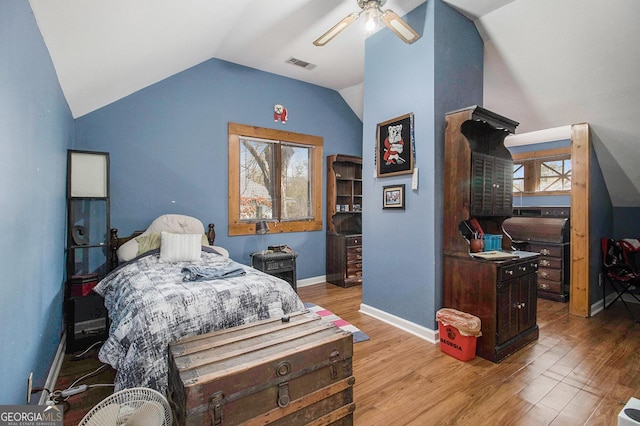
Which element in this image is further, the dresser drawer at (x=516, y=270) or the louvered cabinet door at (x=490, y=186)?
the louvered cabinet door at (x=490, y=186)

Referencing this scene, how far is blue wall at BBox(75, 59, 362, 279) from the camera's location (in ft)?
11.5

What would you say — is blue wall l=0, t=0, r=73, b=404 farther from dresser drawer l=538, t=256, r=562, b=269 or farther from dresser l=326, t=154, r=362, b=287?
dresser drawer l=538, t=256, r=562, b=269

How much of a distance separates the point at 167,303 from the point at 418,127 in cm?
267

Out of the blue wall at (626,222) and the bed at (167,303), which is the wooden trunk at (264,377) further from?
the blue wall at (626,222)

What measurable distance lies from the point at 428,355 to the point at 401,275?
32.6 inches

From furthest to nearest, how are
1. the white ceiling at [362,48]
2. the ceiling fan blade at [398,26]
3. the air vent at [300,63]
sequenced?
the air vent at [300,63], the ceiling fan blade at [398,26], the white ceiling at [362,48]

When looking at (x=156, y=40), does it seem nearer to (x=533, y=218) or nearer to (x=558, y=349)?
(x=558, y=349)

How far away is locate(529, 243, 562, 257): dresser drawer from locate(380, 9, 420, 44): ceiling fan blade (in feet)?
11.4

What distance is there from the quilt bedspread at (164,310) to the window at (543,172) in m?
4.85

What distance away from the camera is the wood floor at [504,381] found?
186 centimetres

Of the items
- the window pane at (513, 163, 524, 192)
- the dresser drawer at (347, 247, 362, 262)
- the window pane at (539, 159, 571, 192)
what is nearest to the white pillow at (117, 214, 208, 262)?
the dresser drawer at (347, 247, 362, 262)

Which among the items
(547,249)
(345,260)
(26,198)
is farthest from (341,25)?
(547,249)

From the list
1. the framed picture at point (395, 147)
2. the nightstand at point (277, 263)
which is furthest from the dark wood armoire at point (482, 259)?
the nightstand at point (277, 263)

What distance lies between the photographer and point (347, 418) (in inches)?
64.6
